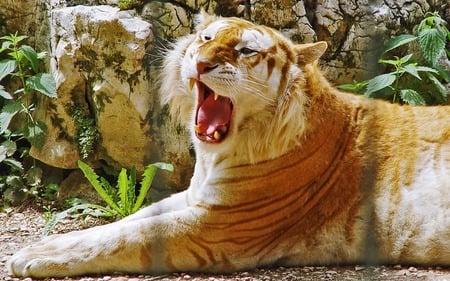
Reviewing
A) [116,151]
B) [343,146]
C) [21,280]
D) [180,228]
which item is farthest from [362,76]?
[21,280]

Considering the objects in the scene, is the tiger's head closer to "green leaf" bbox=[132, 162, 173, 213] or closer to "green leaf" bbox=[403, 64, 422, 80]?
"green leaf" bbox=[132, 162, 173, 213]

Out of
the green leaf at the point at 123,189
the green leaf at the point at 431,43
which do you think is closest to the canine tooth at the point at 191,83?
the green leaf at the point at 123,189

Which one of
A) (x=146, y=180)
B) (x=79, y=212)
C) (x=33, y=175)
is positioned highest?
(x=146, y=180)

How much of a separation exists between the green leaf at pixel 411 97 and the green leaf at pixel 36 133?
176 cm

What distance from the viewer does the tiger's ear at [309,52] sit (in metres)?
2.70

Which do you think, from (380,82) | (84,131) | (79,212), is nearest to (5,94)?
(84,131)

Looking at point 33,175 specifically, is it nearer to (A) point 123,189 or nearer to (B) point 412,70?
(A) point 123,189

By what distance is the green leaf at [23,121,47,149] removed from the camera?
12.0 ft

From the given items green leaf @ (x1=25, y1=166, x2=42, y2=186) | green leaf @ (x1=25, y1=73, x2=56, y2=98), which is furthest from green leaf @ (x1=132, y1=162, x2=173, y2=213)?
green leaf @ (x1=25, y1=166, x2=42, y2=186)

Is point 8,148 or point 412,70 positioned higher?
point 412,70

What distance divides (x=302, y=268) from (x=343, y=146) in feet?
1.56

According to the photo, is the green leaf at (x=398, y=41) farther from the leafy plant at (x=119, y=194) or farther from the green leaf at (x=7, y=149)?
the green leaf at (x=7, y=149)

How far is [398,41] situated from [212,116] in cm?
127

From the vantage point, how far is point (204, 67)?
2.54 metres
